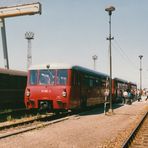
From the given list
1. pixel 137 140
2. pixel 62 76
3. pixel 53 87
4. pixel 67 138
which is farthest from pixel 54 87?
pixel 137 140

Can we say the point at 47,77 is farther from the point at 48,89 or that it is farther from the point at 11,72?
the point at 11,72

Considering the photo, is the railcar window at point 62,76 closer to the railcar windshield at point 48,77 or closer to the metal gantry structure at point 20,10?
the railcar windshield at point 48,77

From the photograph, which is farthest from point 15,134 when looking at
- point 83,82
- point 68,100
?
point 83,82

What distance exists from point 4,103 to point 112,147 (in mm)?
13647

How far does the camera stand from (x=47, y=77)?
19453 millimetres

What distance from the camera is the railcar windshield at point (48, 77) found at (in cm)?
1908

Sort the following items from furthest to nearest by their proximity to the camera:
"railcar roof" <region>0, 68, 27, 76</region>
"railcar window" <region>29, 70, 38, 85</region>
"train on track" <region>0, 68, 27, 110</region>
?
"railcar roof" <region>0, 68, 27, 76</region> < "train on track" <region>0, 68, 27, 110</region> < "railcar window" <region>29, 70, 38, 85</region>

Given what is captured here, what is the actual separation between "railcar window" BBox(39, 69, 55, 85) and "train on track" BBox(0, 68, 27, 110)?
3367 millimetres

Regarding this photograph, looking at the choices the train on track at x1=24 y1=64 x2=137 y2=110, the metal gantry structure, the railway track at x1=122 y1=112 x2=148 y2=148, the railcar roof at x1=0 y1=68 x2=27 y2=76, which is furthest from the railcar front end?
the metal gantry structure

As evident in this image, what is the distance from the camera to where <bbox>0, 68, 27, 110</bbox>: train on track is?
2189cm

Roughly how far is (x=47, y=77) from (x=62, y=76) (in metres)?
0.92

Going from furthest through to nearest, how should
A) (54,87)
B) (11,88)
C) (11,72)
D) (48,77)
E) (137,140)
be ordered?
1. (11,72)
2. (11,88)
3. (48,77)
4. (54,87)
5. (137,140)

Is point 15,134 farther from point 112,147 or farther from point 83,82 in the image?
point 83,82

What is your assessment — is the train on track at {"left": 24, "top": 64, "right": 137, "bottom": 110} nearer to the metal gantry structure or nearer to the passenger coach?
the passenger coach
